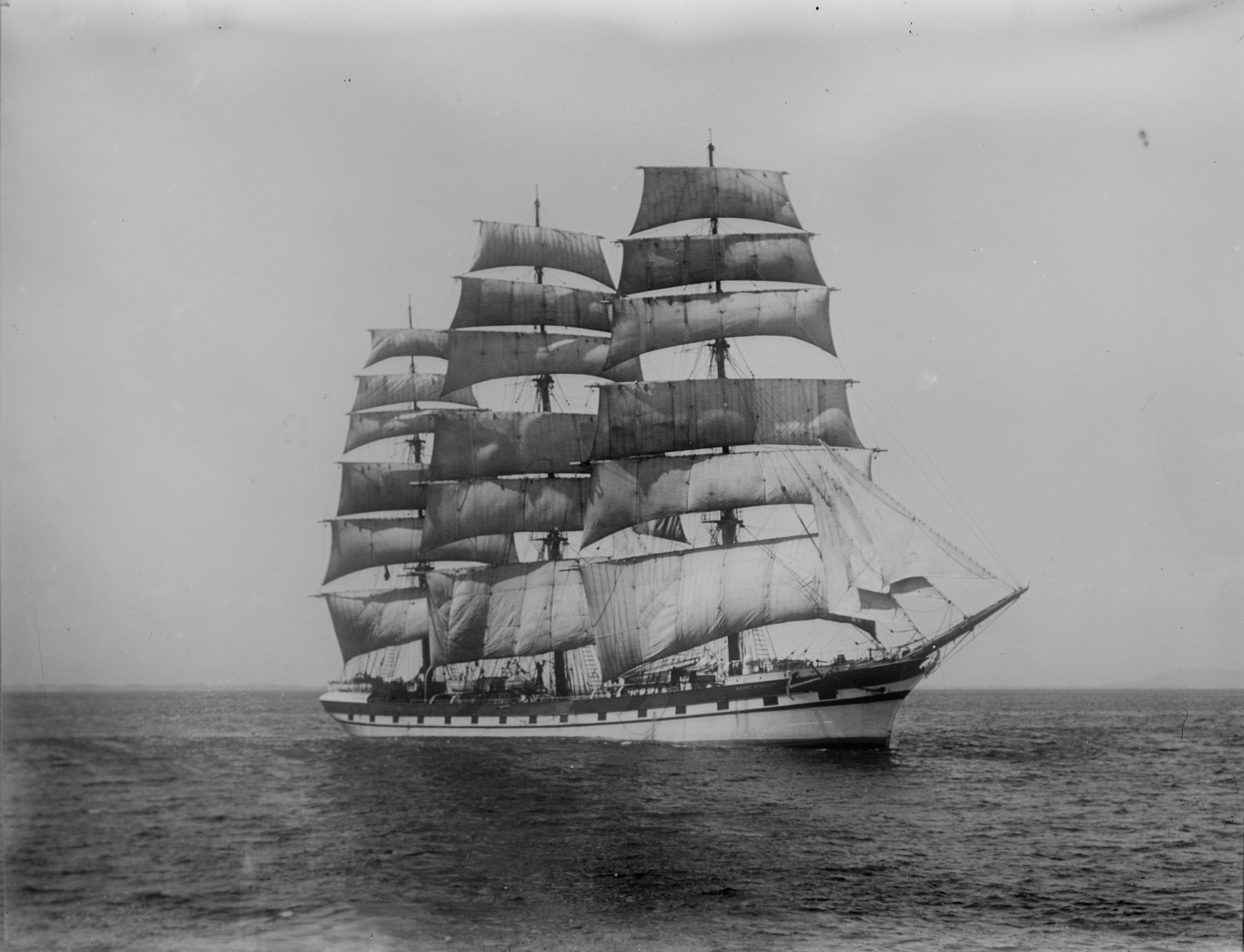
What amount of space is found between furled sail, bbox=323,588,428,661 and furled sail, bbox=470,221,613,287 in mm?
9418

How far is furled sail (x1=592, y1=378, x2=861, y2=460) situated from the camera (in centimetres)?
2225

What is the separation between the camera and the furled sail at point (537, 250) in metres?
15.4

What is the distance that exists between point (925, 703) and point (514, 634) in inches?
969

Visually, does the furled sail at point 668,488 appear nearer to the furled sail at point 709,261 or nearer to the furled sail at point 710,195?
the furled sail at point 709,261

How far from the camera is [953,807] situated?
15195 millimetres

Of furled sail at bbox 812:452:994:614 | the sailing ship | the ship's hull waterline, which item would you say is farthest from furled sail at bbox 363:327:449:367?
the ship's hull waterline

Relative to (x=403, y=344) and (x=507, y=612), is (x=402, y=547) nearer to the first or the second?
(x=507, y=612)

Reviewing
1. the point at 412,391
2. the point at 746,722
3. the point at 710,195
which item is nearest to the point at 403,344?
the point at 710,195

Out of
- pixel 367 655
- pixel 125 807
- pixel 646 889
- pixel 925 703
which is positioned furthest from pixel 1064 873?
pixel 925 703

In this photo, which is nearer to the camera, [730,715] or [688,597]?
[730,715]

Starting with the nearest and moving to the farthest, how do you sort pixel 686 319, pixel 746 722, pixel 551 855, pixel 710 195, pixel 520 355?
pixel 551 855
pixel 710 195
pixel 746 722
pixel 686 319
pixel 520 355

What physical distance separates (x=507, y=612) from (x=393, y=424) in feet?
17.5

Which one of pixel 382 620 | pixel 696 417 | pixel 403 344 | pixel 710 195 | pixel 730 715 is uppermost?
pixel 710 195

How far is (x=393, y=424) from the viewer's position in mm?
25766
